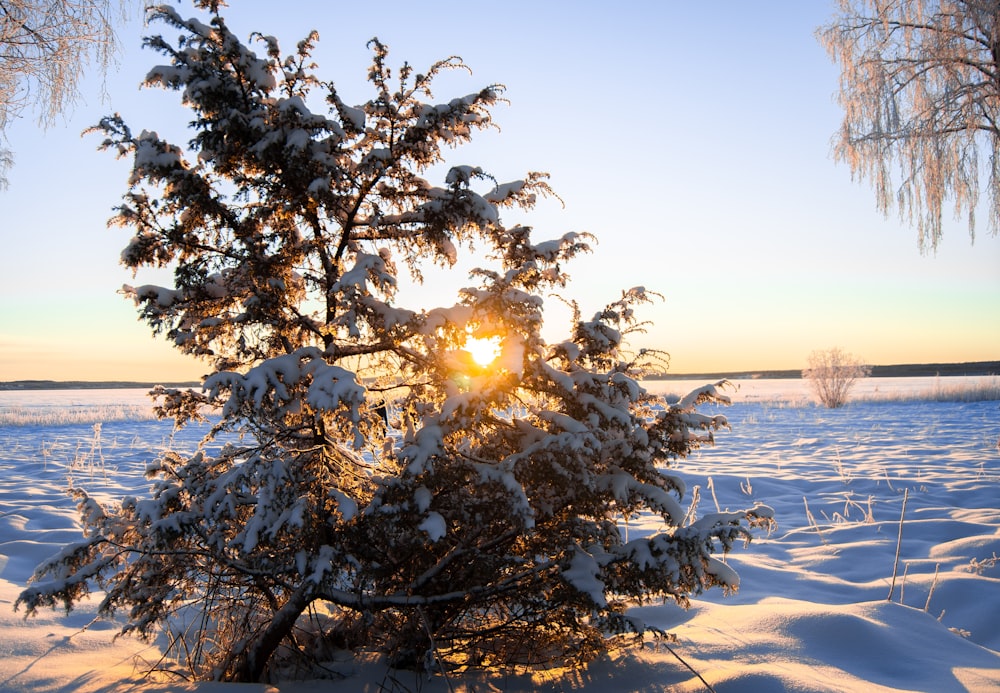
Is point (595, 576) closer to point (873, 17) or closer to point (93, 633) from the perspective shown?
point (93, 633)

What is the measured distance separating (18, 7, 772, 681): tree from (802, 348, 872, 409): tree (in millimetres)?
28375

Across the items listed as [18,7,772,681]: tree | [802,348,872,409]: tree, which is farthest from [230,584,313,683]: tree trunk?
[802,348,872,409]: tree

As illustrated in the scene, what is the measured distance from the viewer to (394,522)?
10.8 feet

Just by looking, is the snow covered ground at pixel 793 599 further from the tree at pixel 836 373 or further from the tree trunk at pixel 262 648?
the tree at pixel 836 373

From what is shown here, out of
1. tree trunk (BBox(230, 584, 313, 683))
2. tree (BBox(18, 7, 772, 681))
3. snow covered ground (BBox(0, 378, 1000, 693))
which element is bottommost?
snow covered ground (BBox(0, 378, 1000, 693))

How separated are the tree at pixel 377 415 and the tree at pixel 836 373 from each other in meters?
28.4

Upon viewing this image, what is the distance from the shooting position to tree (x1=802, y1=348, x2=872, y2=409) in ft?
94.5

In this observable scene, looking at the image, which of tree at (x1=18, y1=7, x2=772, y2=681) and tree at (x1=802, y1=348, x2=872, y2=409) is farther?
tree at (x1=802, y1=348, x2=872, y2=409)

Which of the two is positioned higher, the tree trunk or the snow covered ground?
the tree trunk

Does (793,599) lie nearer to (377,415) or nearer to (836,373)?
(377,415)

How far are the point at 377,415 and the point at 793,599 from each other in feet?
14.7

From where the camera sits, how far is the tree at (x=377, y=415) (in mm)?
3338

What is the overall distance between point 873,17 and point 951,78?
2.09 m

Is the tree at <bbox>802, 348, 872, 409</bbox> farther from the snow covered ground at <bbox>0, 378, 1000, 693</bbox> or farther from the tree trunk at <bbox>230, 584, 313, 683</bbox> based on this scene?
the tree trunk at <bbox>230, 584, 313, 683</bbox>
